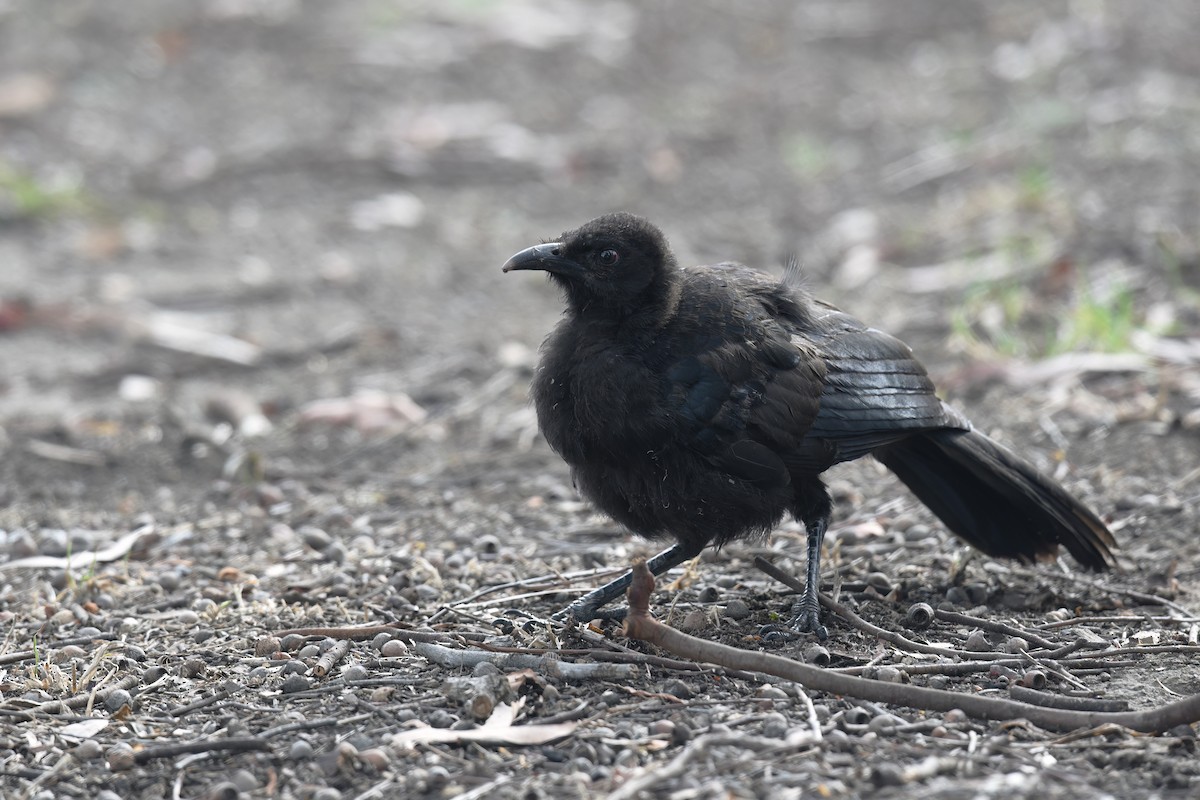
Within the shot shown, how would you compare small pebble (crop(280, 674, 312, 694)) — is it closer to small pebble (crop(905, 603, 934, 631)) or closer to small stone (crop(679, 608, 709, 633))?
small stone (crop(679, 608, 709, 633))

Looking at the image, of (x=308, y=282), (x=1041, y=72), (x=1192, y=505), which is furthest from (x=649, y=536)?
Answer: (x=1041, y=72)

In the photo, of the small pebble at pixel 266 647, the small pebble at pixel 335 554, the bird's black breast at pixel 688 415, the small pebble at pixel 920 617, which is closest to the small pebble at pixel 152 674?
the small pebble at pixel 266 647

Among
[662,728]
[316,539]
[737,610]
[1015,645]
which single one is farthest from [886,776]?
[316,539]

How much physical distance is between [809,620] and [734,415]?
0.71 m

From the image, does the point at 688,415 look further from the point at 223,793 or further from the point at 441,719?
the point at 223,793

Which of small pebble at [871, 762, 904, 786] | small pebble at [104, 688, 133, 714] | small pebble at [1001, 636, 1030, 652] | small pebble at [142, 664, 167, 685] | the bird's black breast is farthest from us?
the bird's black breast

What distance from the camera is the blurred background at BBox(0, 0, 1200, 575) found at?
6.75m

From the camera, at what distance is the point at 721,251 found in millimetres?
9195

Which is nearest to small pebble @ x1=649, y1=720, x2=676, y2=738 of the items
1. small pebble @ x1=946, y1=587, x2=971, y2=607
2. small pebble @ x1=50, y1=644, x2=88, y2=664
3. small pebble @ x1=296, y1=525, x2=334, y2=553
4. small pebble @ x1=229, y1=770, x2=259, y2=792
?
small pebble @ x1=229, y1=770, x2=259, y2=792

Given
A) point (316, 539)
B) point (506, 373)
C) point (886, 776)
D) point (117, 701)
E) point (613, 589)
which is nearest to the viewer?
point (886, 776)

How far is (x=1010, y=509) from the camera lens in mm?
4891

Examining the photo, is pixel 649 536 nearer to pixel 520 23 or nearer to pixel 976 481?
pixel 976 481

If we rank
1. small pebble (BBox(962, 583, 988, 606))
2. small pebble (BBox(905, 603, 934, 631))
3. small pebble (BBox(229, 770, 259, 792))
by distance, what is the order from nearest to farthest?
small pebble (BBox(229, 770, 259, 792)) → small pebble (BBox(905, 603, 934, 631)) → small pebble (BBox(962, 583, 988, 606))

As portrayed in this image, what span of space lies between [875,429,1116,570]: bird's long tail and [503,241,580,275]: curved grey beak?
1332 millimetres
